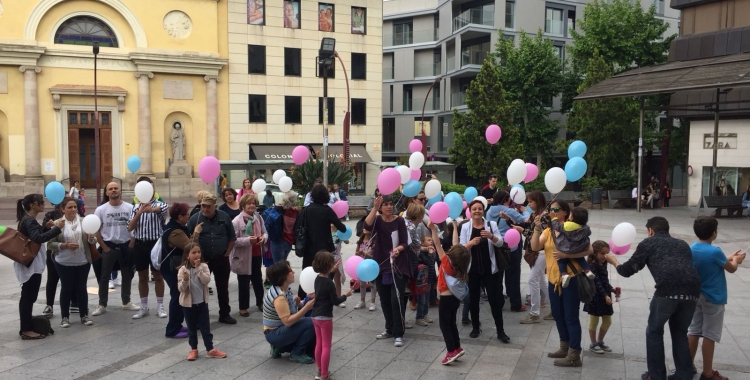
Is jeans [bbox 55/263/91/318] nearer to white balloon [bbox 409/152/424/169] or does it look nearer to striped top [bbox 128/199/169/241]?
striped top [bbox 128/199/169/241]

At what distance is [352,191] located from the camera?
31.8m

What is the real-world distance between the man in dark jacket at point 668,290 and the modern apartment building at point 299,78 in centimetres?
2692

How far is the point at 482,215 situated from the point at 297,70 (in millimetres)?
29014

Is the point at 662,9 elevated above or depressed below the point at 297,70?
above

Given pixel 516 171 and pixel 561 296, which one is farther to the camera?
pixel 516 171

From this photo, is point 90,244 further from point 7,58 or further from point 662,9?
point 662,9

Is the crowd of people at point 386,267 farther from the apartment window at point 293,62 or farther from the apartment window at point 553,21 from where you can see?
the apartment window at point 553,21

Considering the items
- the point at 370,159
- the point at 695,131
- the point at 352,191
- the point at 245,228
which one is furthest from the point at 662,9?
the point at 245,228

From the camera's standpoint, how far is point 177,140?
3175 cm

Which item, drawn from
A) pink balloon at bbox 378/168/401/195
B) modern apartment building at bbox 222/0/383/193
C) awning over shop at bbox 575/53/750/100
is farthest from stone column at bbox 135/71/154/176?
pink balloon at bbox 378/168/401/195

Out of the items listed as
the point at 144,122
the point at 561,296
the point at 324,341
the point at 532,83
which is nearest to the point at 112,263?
the point at 324,341

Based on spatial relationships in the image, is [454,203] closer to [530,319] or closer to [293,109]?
[530,319]

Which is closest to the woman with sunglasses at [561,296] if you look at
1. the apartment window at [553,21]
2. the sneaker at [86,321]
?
the sneaker at [86,321]

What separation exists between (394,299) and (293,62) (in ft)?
95.7
